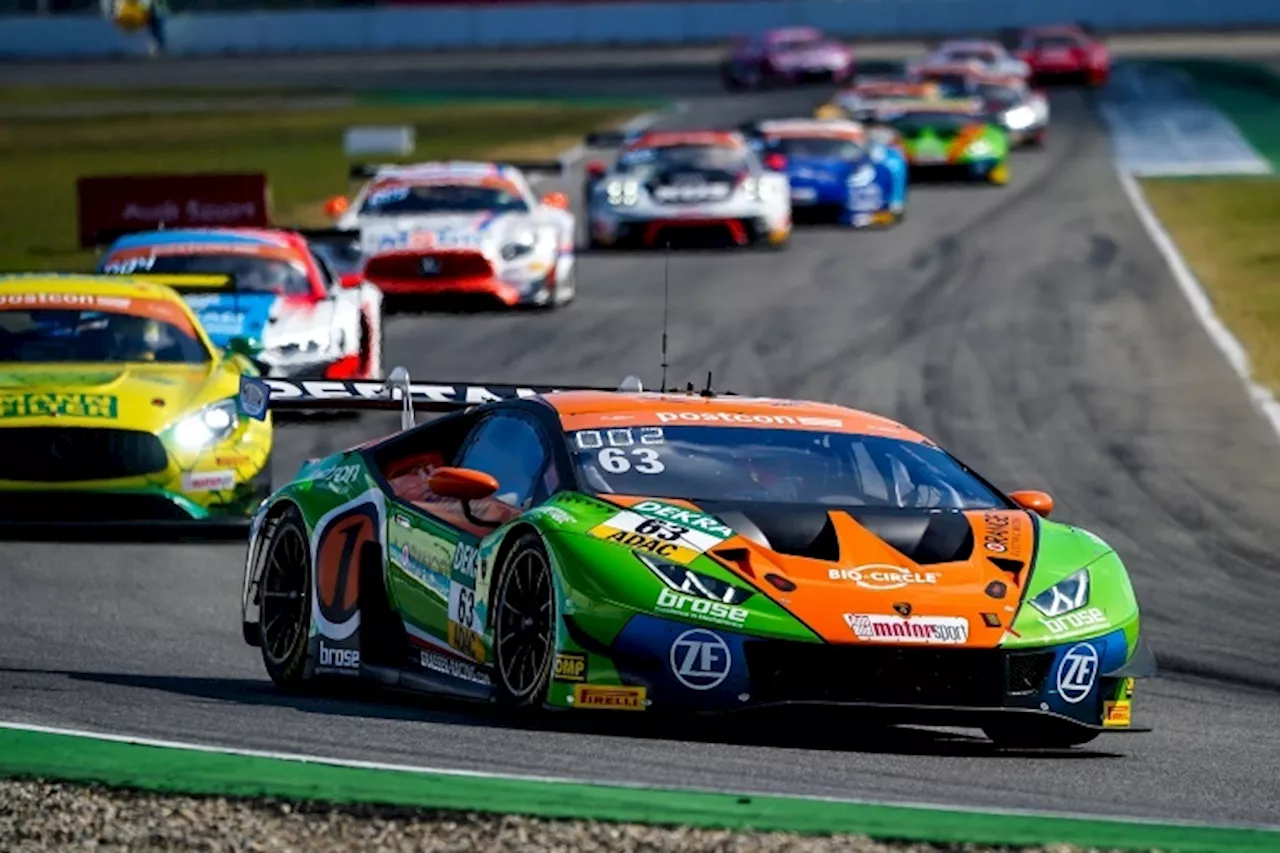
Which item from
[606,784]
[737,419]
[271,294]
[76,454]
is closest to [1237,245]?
[271,294]

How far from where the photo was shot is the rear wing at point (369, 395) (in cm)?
1077

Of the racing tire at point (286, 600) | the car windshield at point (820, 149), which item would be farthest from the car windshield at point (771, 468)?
the car windshield at point (820, 149)

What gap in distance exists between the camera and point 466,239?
24.2m

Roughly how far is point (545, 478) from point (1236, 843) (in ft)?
9.89

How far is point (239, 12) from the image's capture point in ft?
262

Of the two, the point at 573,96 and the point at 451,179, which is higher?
the point at 451,179

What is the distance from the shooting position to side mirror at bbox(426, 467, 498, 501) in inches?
344

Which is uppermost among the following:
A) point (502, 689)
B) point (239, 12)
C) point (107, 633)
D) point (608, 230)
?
point (502, 689)

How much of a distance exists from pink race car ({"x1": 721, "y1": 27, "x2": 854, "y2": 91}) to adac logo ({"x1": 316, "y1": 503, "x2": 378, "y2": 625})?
5096 cm

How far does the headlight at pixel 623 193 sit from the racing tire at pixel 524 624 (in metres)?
20.6

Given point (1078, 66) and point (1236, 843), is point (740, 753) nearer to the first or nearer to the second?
point (1236, 843)

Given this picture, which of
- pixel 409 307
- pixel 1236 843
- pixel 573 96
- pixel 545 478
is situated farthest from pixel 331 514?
pixel 573 96

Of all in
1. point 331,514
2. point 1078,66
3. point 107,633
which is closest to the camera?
point 331,514

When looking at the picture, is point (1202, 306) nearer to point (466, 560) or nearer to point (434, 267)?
point (434, 267)
